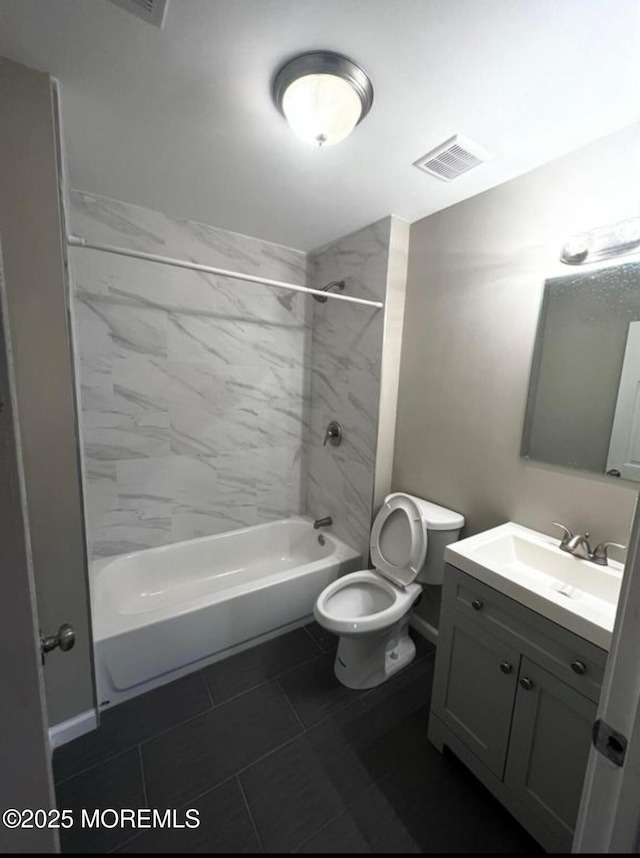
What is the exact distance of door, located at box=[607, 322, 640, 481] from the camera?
1176mm

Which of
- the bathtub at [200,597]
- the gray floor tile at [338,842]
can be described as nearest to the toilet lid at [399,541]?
the bathtub at [200,597]

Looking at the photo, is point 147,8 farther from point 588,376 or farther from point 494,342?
point 588,376

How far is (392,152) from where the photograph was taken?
1.34m

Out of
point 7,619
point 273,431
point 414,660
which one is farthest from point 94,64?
point 414,660

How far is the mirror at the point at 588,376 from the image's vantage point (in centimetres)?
119

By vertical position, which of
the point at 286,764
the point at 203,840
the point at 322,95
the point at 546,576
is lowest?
the point at 286,764

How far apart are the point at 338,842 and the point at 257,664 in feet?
4.69

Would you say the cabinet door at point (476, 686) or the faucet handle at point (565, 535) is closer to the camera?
the cabinet door at point (476, 686)

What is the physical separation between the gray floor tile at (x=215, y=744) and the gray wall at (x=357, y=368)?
0.96 metres

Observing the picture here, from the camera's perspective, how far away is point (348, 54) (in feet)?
3.17

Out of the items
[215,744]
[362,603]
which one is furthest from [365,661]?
[215,744]

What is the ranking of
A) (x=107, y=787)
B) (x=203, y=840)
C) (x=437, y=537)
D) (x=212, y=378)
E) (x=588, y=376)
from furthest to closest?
(x=212, y=378), (x=437, y=537), (x=588, y=376), (x=107, y=787), (x=203, y=840)

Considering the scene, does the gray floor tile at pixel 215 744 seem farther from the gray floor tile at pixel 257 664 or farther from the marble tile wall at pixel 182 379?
the marble tile wall at pixel 182 379

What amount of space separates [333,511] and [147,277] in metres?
1.90
